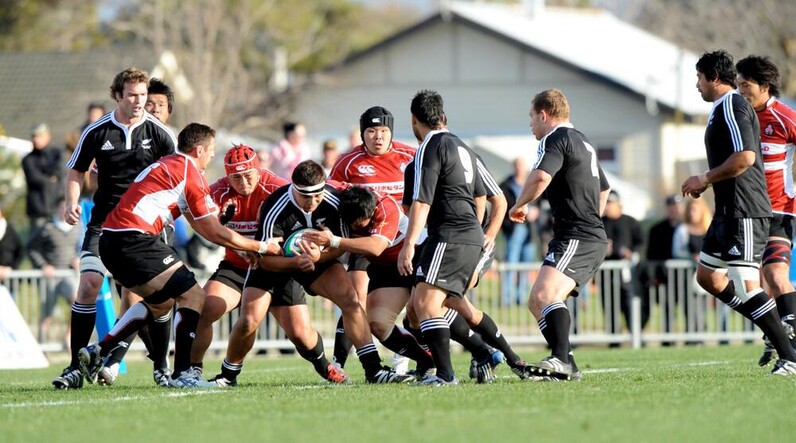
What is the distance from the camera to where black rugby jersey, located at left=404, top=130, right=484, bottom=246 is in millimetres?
9617

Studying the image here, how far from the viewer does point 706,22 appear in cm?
5791

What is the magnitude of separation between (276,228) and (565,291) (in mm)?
2261

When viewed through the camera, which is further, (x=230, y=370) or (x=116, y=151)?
(x=116, y=151)

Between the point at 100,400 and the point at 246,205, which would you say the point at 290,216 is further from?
the point at 100,400

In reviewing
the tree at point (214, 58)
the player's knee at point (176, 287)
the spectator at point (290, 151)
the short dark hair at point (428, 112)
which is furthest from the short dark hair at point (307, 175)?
the tree at point (214, 58)

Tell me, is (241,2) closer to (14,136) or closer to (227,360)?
(14,136)

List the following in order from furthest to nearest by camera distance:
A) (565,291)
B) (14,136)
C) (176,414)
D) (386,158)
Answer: (14,136), (386,158), (565,291), (176,414)

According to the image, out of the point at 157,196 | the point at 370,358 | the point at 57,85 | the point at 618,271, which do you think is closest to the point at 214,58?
the point at 57,85

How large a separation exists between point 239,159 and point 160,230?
84 cm

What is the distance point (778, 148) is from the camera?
429 inches

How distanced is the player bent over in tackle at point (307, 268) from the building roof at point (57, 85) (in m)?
32.1

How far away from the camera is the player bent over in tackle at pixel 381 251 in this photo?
9.98 m

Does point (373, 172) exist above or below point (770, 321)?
above

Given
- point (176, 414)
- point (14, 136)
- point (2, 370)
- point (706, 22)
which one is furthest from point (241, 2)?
point (176, 414)
